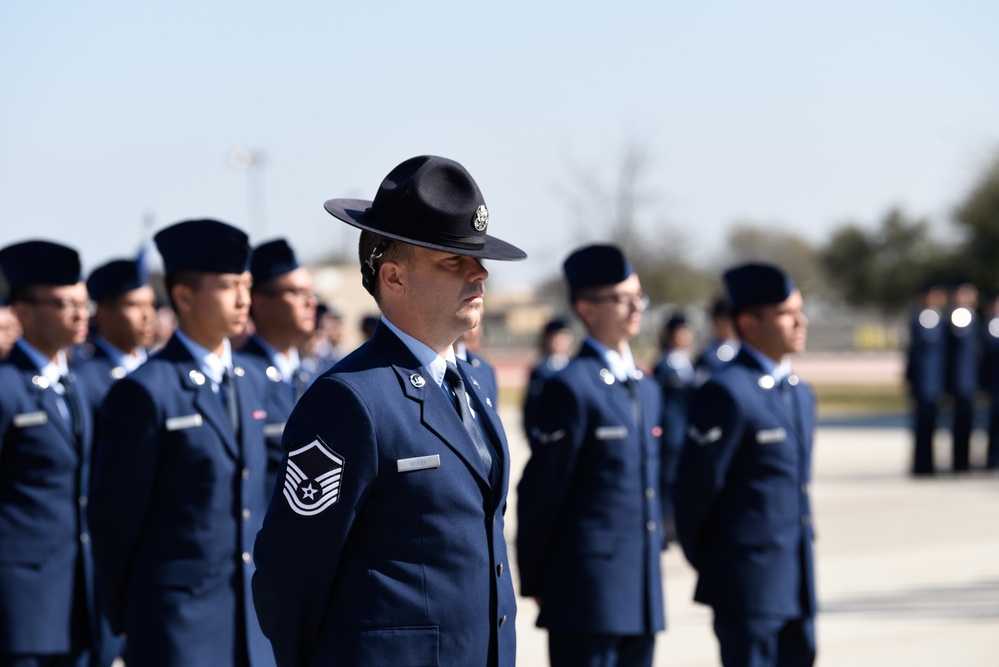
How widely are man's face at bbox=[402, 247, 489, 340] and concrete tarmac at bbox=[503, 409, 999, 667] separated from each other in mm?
4709

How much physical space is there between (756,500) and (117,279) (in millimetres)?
3671

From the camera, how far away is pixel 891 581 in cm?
977

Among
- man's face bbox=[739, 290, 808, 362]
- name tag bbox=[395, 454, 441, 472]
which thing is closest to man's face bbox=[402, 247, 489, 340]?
name tag bbox=[395, 454, 441, 472]

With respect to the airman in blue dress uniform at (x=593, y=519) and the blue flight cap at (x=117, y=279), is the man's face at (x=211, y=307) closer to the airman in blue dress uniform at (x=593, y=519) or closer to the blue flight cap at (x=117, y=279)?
the airman in blue dress uniform at (x=593, y=519)

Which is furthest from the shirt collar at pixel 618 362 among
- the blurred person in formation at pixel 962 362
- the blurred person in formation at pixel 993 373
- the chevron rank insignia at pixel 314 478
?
the blurred person in formation at pixel 993 373

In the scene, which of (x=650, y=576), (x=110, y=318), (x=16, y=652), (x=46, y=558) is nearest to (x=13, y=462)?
(x=46, y=558)

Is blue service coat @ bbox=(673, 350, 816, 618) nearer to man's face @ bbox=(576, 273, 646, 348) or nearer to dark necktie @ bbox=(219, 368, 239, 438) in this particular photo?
man's face @ bbox=(576, 273, 646, 348)

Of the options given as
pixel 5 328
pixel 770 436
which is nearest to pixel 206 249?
pixel 770 436

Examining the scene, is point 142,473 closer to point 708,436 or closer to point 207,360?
point 207,360

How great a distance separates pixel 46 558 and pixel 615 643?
7.73 feet

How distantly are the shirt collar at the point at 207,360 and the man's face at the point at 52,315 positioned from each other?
3.15 feet

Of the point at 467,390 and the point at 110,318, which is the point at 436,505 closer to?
the point at 467,390

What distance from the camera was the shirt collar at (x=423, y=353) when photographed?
3164 millimetres

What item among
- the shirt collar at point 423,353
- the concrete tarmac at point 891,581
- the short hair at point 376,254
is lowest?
the concrete tarmac at point 891,581
